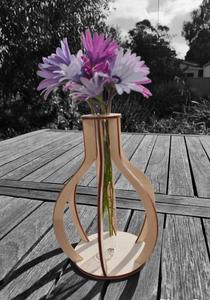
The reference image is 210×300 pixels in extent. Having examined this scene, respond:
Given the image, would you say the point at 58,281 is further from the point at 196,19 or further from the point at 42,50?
the point at 196,19

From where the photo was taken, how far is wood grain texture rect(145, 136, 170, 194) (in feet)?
5.10

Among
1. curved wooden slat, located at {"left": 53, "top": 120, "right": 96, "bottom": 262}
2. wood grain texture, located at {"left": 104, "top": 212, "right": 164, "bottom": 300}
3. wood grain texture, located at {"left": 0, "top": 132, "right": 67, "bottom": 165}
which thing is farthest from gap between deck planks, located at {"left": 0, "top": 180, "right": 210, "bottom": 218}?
wood grain texture, located at {"left": 0, "top": 132, "right": 67, "bottom": 165}

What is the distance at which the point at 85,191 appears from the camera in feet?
4.91

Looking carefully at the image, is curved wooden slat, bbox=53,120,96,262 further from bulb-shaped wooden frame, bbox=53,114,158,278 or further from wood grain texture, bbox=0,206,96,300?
wood grain texture, bbox=0,206,96,300

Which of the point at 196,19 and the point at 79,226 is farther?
the point at 196,19

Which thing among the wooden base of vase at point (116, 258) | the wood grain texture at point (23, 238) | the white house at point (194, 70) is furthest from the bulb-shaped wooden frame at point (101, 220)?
the white house at point (194, 70)

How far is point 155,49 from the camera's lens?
11055 mm

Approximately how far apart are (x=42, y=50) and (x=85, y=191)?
412 centimetres

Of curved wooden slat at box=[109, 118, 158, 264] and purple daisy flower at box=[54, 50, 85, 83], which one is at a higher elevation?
purple daisy flower at box=[54, 50, 85, 83]

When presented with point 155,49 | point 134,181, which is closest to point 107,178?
point 134,181

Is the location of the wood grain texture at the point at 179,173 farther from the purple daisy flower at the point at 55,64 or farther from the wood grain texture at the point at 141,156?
the purple daisy flower at the point at 55,64

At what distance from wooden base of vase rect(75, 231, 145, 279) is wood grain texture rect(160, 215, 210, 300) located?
112 mm

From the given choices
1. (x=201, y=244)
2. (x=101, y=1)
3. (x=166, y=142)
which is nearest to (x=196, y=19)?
(x=101, y=1)

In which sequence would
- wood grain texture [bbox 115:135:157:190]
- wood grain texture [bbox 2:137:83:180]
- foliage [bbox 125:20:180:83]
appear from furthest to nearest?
foliage [bbox 125:20:180:83], wood grain texture [bbox 2:137:83:180], wood grain texture [bbox 115:135:157:190]
